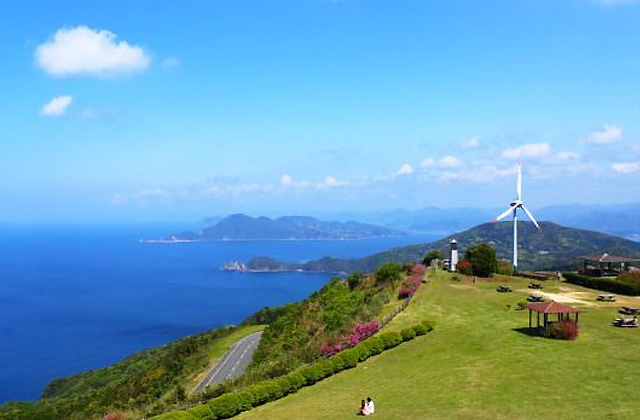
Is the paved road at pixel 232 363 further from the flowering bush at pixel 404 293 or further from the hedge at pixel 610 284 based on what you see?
the hedge at pixel 610 284

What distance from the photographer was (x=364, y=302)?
59.6 m

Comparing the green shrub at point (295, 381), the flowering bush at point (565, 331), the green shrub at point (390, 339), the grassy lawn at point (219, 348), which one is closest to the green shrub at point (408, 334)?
the green shrub at point (390, 339)

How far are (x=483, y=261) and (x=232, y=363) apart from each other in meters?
41.2

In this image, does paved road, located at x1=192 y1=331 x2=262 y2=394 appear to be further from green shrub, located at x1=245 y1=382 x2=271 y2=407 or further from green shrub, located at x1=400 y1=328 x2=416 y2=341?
green shrub, located at x1=400 y1=328 x2=416 y2=341

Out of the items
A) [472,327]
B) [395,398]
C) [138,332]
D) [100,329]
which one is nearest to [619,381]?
[395,398]

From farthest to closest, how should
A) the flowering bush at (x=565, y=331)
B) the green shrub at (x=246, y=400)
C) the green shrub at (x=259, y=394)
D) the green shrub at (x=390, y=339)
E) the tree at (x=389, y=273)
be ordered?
1. the tree at (x=389, y=273)
2. the green shrub at (x=390, y=339)
3. the flowering bush at (x=565, y=331)
4. the green shrub at (x=259, y=394)
5. the green shrub at (x=246, y=400)

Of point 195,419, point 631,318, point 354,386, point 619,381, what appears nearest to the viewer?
point 619,381

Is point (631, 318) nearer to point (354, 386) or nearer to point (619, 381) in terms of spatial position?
point (619, 381)

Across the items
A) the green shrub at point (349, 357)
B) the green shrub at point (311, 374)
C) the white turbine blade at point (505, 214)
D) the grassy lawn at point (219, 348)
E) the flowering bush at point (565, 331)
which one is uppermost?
the white turbine blade at point (505, 214)

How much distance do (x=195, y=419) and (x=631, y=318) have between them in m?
33.4

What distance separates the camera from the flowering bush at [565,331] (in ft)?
106

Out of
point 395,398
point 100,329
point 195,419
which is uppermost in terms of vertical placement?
point 395,398

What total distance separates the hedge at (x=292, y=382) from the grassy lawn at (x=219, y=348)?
3270cm

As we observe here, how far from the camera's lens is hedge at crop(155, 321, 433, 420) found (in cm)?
2833
